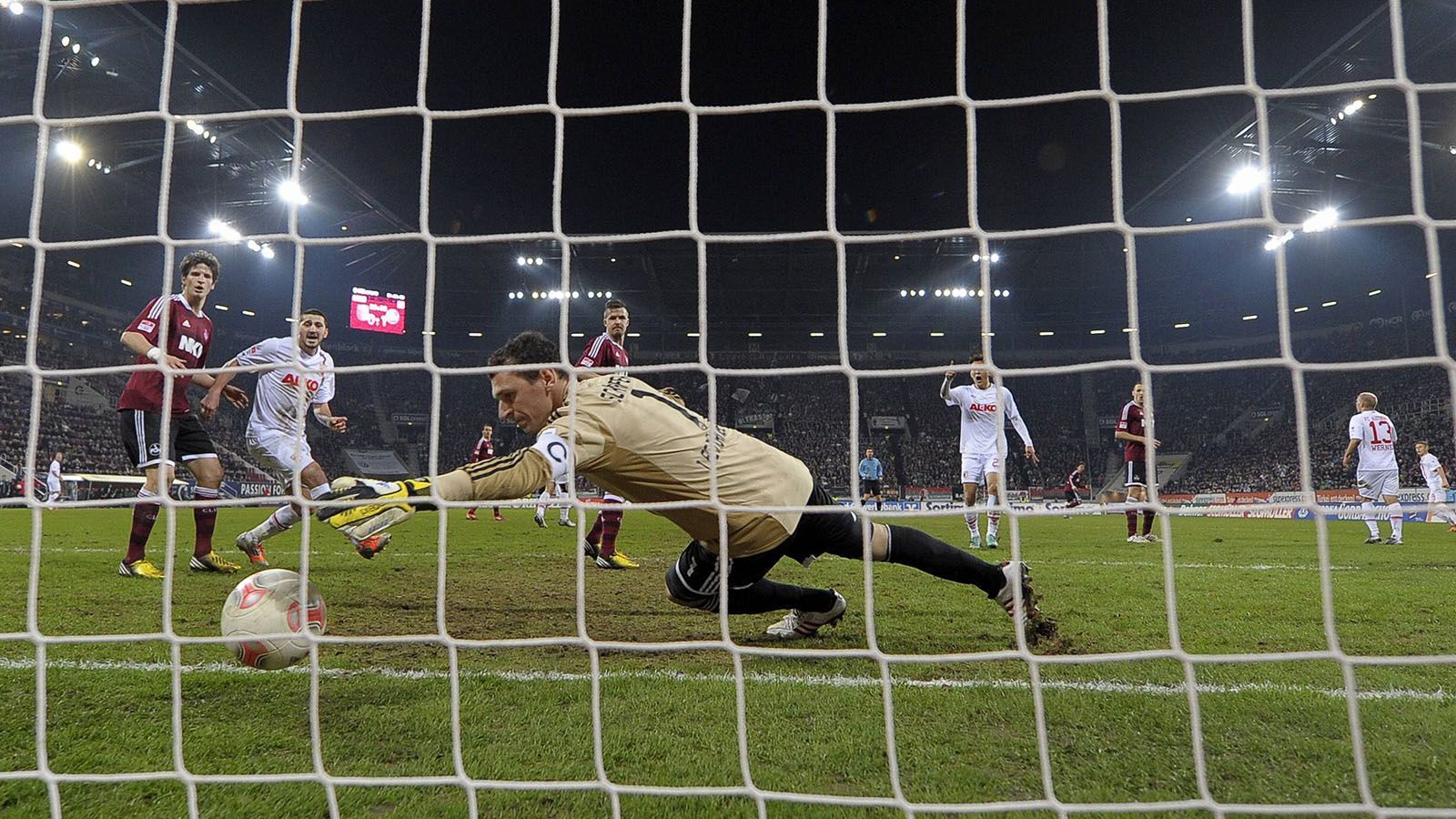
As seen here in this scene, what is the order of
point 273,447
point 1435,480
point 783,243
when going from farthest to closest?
point 1435,480 → point 783,243 → point 273,447

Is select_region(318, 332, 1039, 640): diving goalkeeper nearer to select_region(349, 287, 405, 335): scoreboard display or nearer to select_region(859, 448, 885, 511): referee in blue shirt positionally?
select_region(859, 448, 885, 511): referee in blue shirt

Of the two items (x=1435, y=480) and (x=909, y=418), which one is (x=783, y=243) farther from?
(x=909, y=418)

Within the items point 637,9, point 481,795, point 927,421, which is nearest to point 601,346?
point 481,795

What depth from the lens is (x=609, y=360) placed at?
599 cm

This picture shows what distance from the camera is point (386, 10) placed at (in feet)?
43.8

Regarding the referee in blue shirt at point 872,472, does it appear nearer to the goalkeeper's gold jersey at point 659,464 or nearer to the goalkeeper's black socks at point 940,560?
the goalkeeper's black socks at point 940,560

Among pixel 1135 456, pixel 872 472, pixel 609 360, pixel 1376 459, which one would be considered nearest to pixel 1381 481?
pixel 1376 459

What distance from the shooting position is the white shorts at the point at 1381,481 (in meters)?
9.10

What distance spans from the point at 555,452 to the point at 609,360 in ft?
11.7

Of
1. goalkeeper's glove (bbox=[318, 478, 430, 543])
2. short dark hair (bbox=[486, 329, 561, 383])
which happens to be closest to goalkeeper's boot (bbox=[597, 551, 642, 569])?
short dark hair (bbox=[486, 329, 561, 383])

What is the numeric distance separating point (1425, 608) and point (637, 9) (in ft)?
40.4

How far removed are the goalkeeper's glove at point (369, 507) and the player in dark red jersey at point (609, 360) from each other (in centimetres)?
291

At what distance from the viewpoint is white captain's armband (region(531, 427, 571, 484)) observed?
2.46 meters

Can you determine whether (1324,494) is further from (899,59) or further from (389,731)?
(389,731)
